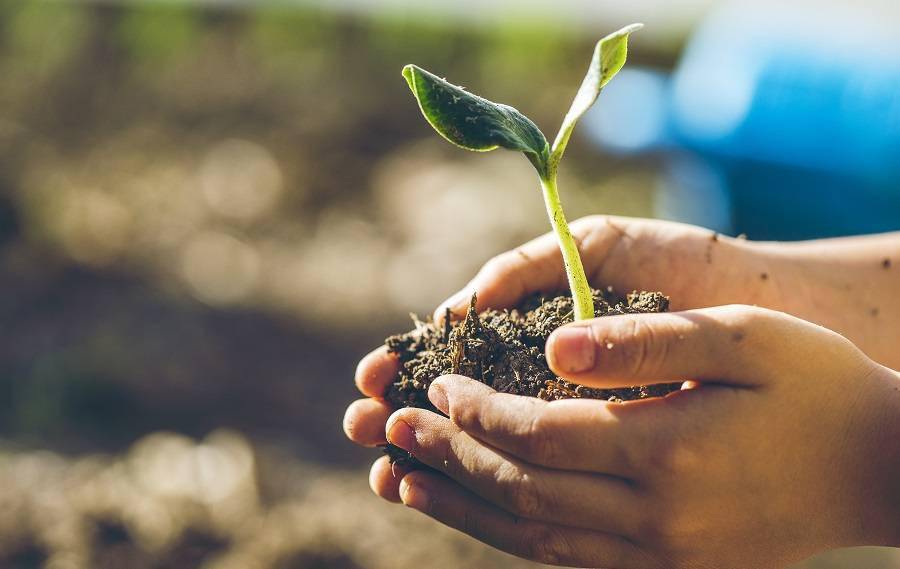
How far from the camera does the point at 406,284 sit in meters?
3.13

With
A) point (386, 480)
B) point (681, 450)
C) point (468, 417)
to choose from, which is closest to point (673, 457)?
point (681, 450)

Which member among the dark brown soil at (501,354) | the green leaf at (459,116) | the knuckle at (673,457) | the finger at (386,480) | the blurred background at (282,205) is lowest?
the knuckle at (673,457)

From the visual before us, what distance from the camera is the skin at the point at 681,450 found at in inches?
34.6

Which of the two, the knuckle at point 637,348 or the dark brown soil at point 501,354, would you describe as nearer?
the knuckle at point 637,348

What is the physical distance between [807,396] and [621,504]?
0.82 feet

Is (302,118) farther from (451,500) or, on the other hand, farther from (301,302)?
(451,500)

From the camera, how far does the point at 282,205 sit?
372 centimetres

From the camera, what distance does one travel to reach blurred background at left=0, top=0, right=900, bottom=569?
206 cm

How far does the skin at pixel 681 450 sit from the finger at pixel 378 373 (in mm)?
188

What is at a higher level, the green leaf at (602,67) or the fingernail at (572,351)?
the green leaf at (602,67)

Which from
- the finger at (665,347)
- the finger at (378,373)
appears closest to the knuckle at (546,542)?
the finger at (665,347)

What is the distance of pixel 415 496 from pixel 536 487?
18 cm

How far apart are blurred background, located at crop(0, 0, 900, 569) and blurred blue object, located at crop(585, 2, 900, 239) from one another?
0.04 feet

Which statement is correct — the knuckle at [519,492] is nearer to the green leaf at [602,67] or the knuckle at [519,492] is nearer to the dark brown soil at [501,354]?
the dark brown soil at [501,354]
